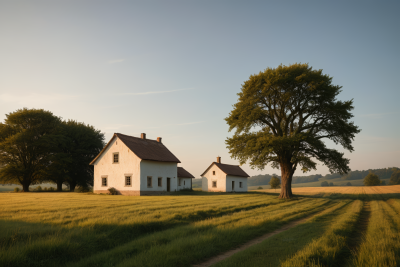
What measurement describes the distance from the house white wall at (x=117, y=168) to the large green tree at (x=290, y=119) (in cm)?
1290

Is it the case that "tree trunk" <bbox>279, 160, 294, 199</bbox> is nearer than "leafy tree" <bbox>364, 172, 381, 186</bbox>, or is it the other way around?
"tree trunk" <bbox>279, 160, 294, 199</bbox>

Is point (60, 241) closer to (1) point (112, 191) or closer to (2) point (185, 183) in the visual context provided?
(1) point (112, 191)

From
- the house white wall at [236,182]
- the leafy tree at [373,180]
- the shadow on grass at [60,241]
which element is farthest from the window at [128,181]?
the leafy tree at [373,180]

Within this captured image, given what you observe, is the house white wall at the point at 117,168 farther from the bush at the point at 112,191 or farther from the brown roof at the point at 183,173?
the brown roof at the point at 183,173

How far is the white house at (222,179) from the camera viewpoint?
53.3 m

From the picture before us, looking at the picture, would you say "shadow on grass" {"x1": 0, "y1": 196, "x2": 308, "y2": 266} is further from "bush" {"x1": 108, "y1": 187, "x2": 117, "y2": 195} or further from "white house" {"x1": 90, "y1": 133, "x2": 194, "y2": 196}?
"bush" {"x1": 108, "y1": 187, "x2": 117, "y2": 195}

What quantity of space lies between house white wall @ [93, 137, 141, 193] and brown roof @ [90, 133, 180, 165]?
1.83 feet

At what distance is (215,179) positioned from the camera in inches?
2156

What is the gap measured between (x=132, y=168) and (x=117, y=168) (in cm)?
269

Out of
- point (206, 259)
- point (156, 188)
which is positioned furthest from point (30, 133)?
point (206, 259)

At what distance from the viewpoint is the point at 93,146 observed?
50.3 metres

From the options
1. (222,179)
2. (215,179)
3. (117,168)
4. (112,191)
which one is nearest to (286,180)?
(117,168)

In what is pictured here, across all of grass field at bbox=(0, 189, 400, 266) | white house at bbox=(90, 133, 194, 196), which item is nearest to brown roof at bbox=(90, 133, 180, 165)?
white house at bbox=(90, 133, 194, 196)

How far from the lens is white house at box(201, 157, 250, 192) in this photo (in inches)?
2099
